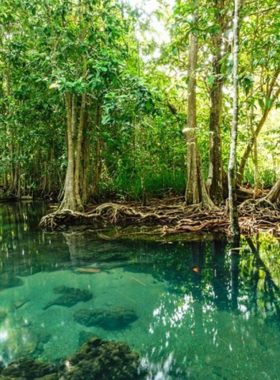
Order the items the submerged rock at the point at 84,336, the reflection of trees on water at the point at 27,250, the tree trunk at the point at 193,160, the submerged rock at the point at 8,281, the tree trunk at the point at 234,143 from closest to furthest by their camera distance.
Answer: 1. the submerged rock at the point at 84,336
2. the submerged rock at the point at 8,281
3. the tree trunk at the point at 234,143
4. the reflection of trees on water at the point at 27,250
5. the tree trunk at the point at 193,160

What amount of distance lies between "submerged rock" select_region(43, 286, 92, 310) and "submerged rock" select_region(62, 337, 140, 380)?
0.85 meters

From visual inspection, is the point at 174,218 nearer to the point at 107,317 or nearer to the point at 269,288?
the point at 269,288

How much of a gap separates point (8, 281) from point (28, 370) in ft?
6.52

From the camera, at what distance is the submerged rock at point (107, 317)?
2.71m

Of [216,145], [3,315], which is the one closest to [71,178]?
[216,145]

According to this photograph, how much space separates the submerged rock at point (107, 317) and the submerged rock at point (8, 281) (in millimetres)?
1223

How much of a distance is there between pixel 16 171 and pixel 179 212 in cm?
1105

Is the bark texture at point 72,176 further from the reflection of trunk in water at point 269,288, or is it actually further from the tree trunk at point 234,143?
the reflection of trunk in water at point 269,288

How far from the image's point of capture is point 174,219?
6902mm

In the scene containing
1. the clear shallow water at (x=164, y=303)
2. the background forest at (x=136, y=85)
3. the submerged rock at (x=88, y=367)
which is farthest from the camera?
the background forest at (x=136, y=85)

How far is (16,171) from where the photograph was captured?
15.2 m

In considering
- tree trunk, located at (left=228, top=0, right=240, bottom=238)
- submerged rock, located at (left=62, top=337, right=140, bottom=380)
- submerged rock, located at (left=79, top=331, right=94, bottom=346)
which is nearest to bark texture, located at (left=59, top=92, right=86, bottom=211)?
tree trunk, located at (left=228, top=0, right=240, bottom=238)

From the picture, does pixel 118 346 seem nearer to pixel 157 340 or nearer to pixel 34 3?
pixel 157 340

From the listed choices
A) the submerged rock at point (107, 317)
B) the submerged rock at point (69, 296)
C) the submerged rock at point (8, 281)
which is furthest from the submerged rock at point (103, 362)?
the submerged rock at point (8, 281)
